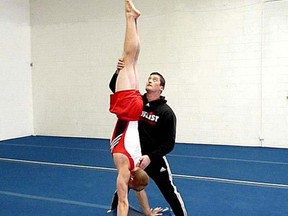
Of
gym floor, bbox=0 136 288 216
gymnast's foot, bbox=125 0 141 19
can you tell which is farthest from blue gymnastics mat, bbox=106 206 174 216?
gymnast's foot, bbox=125 0 141 19

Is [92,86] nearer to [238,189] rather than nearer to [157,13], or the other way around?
[157,13]

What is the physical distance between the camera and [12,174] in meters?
5.38

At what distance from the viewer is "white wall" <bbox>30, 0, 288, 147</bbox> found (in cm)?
710

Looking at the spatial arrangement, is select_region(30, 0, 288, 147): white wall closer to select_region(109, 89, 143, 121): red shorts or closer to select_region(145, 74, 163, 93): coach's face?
select_region(145, 74, 163, 93): coach's face

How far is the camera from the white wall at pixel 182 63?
710cm

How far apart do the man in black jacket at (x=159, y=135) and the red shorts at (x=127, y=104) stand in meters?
0.38

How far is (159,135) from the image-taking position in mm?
3312

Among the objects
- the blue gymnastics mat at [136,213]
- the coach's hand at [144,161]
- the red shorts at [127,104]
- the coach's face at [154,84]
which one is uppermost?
the coach's face at [154,84]

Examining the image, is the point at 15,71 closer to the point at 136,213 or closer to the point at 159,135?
the point at 136,213

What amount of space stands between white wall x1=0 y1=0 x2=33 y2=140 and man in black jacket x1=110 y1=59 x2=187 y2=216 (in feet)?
20.0

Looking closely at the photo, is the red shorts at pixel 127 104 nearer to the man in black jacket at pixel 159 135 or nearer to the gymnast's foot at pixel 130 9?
the man in black jacket at pixel 159 135

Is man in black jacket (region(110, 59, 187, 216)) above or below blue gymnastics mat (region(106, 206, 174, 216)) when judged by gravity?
above

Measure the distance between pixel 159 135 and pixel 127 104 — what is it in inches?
22.8

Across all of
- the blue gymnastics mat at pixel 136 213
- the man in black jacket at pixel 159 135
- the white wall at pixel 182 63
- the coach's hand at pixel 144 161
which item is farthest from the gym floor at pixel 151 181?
the coach's hand at pixel 144 161
